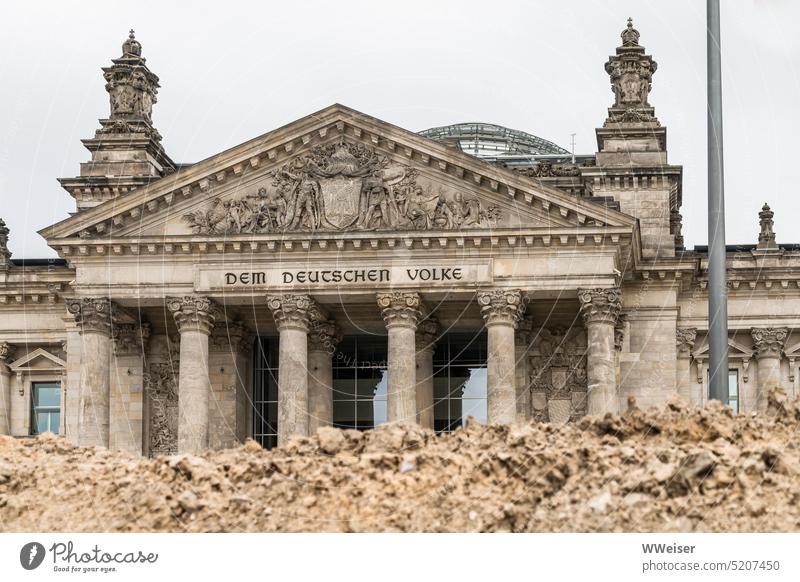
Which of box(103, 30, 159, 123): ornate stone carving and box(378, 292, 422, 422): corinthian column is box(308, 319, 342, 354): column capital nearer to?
box(378, 292, 422, 422): corinthian column

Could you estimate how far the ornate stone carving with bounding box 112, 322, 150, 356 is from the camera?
63250 mm

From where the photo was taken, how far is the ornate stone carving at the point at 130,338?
63.2 m

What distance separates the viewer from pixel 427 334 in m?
62.1

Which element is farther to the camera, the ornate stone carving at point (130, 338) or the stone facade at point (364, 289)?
the ornate stone carving at point (130, 338)

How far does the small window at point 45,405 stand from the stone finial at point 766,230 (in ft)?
91.0

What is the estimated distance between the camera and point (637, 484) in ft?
97.1

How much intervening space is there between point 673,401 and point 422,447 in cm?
477

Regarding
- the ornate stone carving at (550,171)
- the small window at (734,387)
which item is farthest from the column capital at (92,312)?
the small window at (734,387)

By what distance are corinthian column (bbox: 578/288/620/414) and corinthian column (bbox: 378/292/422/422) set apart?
5627mm

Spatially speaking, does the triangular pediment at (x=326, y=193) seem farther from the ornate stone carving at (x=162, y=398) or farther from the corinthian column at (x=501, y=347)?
the ornate stone carving at (x=162, y=398)

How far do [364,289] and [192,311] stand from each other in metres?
5.87

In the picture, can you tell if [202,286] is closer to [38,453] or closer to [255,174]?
[255,174]

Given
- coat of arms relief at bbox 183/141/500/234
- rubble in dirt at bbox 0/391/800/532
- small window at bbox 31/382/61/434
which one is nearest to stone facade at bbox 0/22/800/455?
coat of arms relief at bbox 183/141/500/234

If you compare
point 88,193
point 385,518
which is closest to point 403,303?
point 88,193
